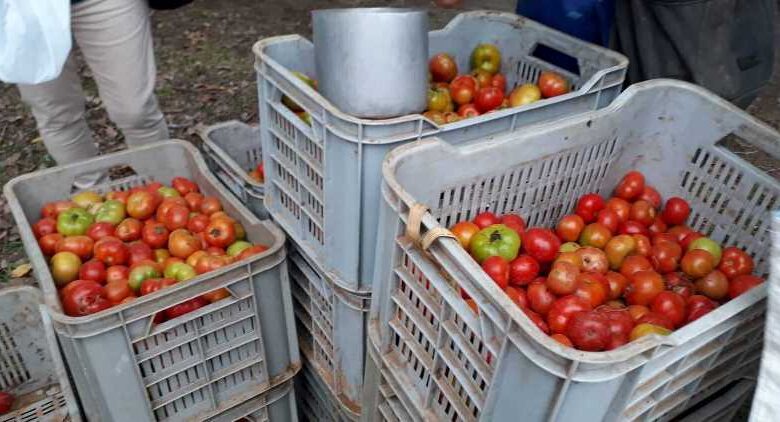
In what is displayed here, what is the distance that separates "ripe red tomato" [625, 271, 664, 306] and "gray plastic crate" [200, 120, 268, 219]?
136cm

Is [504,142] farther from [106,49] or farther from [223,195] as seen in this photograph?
[106,49]

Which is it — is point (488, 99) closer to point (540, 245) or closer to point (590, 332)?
point (540, 245)

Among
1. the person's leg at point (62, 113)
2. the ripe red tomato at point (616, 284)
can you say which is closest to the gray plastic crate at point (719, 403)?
the ripe red tomato at point (616, 284)

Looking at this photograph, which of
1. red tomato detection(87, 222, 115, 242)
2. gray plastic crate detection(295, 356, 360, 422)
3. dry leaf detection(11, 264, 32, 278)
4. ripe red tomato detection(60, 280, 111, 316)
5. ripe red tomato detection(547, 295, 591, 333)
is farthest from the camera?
dry leaf detection(11, 264, 32, 278)

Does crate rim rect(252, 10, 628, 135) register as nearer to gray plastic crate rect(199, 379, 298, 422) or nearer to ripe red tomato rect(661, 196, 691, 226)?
ripe red tomato rect(661, 196, 691, 226)

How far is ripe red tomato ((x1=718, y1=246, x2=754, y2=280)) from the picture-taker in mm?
1828

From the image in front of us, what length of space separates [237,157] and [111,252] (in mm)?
937

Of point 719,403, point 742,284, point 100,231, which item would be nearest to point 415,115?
point 742,284

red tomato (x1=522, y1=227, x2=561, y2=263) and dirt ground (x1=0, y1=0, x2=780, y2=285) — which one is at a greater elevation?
red tomato (x1=522, y1=227, x2=561, y2=263)

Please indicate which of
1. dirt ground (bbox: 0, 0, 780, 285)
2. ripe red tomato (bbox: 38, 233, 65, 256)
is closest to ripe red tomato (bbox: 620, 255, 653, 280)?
ripe red tomato (bbox: 38, 233, 65, 256)

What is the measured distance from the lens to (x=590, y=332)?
137cm

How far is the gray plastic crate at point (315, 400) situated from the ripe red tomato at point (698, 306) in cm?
114

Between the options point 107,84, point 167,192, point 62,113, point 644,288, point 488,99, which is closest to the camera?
point 644,288

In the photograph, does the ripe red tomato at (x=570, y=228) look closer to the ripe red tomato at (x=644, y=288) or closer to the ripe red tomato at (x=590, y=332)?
the ripe red tomato at (x=644, y=288)
